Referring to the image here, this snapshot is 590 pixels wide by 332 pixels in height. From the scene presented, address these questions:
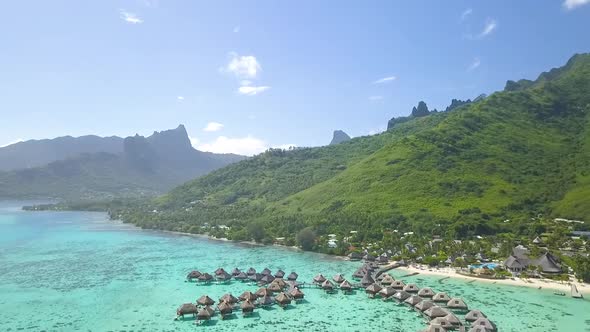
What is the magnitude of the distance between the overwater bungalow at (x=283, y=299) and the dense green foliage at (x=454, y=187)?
3352 centimetres

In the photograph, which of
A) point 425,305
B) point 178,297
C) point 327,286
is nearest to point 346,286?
point 327,286

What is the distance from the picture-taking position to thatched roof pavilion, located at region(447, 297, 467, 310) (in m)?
49.1

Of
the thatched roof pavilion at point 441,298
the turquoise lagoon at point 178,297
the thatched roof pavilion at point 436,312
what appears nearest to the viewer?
the thatched roof pavilion at point 436,312

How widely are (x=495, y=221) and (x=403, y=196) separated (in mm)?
26510

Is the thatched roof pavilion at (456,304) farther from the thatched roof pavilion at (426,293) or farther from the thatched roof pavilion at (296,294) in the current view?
the thatched roof pavilion at (296,294)

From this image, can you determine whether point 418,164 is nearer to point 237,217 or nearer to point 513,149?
point 513,149

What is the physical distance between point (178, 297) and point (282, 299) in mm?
15298

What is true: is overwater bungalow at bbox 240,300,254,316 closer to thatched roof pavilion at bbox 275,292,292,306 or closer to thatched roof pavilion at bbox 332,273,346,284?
thatched roof pavilion at bbox 275,292,292,306

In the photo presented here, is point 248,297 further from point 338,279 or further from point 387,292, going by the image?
point 387,292

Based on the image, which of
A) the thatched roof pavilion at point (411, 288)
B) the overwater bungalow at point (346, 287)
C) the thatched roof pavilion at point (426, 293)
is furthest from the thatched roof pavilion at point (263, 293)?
the thatched roof pavilion at point (426, 293)

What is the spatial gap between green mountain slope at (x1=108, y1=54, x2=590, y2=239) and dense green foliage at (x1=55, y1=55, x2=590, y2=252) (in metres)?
0.32

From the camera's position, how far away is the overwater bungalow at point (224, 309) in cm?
4925

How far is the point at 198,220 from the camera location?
152 meters

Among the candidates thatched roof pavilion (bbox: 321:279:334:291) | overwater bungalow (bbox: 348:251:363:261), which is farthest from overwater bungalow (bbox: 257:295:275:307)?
overwater bungalow (bbox: 348:251:363:261)
